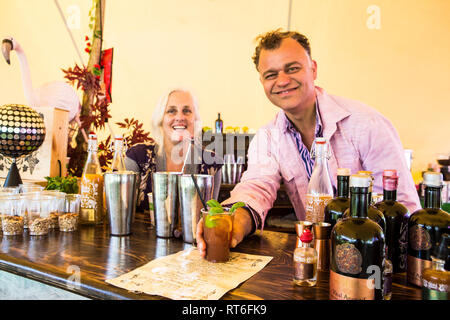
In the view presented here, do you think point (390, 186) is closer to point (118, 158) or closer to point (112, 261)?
point (112, 261)

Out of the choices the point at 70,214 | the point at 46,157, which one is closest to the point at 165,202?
the point at 70,214

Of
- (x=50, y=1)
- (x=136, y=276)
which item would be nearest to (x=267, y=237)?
(x=136, y=276)

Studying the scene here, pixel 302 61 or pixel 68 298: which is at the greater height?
pixel 302 61

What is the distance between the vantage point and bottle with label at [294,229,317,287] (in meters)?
0.75

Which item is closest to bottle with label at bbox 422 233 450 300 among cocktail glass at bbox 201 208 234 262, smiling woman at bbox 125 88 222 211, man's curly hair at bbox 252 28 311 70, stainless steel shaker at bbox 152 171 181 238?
cocktail glass at bbox 201 208 234 262

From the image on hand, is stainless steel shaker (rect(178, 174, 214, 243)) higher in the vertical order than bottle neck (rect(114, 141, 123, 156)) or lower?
lower

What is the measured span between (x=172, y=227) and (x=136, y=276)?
377 mm

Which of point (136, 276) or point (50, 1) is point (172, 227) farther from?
point (50, 1)

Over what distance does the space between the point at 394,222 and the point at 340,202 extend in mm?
130

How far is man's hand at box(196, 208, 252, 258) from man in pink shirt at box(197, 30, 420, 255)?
337 millimetres

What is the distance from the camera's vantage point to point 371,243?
63cm

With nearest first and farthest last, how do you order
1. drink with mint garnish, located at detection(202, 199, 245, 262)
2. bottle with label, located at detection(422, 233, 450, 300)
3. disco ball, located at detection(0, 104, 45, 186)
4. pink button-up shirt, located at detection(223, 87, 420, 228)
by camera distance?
bottle with label, located at detection(422, 233, 450, 300)
drink with mint garnish, located at detection(202, 199, 245, 262)
disco ball, located at detection(0, 104, 45, 186)
pink button-up shirt, located at detection(223, 87, 420, 228)

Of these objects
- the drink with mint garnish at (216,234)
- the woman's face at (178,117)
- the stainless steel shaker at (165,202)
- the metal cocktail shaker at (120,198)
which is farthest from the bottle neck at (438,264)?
the woman's face at (178,117)

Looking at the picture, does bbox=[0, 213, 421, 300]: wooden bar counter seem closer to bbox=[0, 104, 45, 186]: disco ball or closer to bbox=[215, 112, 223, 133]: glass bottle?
bbox=[0, 104, 45, 186]: disco ball
